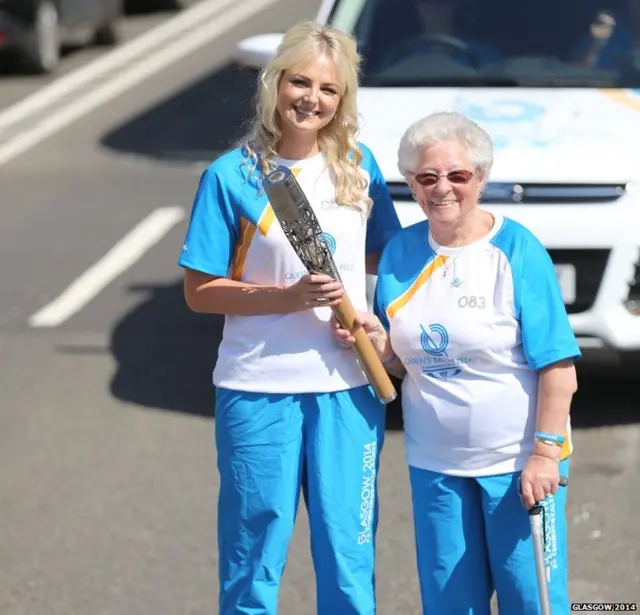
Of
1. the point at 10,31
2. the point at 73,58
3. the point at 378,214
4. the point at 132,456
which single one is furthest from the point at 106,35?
the point at 378,214

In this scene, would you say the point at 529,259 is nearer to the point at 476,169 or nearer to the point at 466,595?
the point at 476,169

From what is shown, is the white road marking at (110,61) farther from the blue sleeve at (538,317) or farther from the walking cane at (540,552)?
the walking cane at (540,552)

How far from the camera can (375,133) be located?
6527 mm

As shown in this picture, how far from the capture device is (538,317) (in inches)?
140

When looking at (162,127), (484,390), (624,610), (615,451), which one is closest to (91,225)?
(162,127)

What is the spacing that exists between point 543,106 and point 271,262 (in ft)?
11.1

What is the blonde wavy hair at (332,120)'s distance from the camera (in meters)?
3.71

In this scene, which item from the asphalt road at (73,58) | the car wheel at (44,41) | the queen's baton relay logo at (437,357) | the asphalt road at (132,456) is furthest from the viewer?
the asphalt road at (73,58)

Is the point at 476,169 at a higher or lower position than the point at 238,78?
higher

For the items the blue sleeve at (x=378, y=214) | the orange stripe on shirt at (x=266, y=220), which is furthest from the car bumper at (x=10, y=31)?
the orange stripe on shirt at (x=266, y=220)

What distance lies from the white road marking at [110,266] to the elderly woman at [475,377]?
5033 millimetres

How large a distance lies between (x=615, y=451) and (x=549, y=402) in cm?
287

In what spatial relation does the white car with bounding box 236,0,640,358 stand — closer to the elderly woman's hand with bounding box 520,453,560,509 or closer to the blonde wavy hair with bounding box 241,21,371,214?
the blonde wavy hair with bounding box 241,21,371,214

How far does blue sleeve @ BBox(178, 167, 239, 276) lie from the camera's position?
3.78 m
